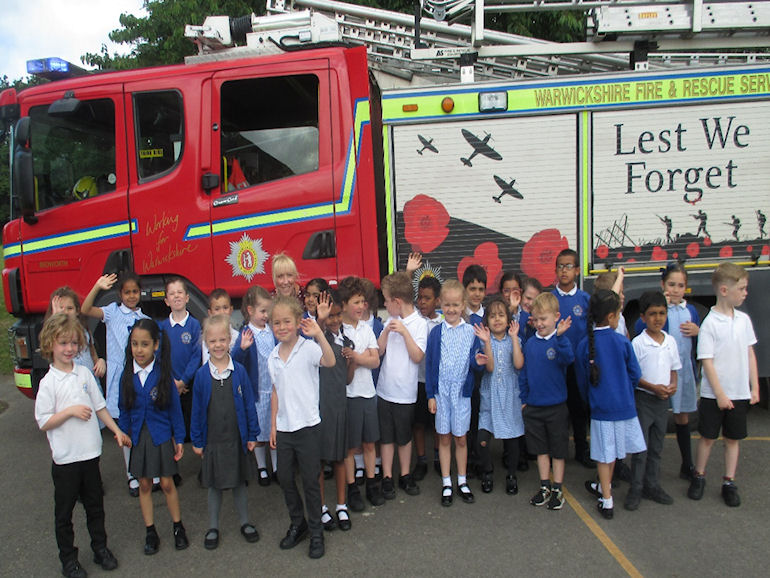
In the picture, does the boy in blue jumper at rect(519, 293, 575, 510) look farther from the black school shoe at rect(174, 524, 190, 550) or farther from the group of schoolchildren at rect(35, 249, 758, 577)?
the black school shoe at rect(174, 524, 190, 550)

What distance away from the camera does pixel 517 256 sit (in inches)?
194

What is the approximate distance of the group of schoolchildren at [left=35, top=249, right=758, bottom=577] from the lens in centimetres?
342

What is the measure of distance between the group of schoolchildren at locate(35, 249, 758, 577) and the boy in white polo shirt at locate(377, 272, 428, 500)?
10 mm

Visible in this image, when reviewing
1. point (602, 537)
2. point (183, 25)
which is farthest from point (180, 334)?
point (183, 25)

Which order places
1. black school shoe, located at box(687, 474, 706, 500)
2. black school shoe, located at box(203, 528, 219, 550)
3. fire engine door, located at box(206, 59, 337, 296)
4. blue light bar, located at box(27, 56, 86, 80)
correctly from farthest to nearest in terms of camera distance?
blue light bar, located at box(27, 56, 86, 80)
fire engine door, located at box(206, 59, 337, 296)
black school shoe, located at box(687, 474, 706, 500)
black school shoe, located at box(203, 528, 219, 550)

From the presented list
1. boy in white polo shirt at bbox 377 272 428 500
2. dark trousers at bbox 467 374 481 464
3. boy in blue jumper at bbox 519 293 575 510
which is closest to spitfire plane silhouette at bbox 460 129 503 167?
Answer: boy in white polo shirt at bbox 377 272 428 500

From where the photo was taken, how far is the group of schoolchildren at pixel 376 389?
3.42 m

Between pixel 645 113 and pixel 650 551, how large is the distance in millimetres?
3187

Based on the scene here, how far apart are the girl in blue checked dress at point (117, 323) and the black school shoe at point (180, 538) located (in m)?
0.90

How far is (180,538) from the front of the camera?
140 inches

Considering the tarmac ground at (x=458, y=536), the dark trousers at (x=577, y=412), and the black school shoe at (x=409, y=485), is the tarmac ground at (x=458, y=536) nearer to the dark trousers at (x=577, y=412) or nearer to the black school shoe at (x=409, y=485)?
the black school shoe at (x=409, y=485)

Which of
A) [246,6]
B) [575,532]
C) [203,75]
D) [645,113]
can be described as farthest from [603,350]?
[246,6]

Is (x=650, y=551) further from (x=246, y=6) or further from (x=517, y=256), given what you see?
(x=246, y=6)

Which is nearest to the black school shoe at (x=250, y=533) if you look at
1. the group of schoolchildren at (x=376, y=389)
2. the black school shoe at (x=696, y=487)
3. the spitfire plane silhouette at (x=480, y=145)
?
the group of schoolchildren at (x=376, y=389)
